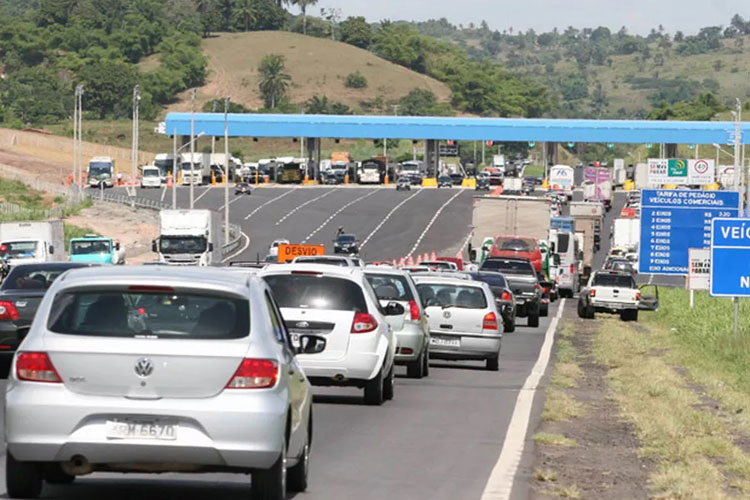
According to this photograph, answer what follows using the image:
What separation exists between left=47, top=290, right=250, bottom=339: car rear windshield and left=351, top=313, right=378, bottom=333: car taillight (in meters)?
8.32

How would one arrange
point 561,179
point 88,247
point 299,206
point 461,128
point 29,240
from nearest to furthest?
point 29,240
point 88,247
point 299,206
point 561,179
point 461,128

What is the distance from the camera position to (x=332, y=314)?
18875 millimetres

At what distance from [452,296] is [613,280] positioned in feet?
87.2

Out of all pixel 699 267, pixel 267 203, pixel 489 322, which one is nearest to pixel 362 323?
pixel 489 322

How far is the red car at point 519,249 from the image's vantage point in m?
57.8

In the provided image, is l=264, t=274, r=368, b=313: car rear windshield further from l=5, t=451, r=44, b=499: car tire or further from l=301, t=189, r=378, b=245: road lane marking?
l=301, t=189, r=378, b=245: road lane marking

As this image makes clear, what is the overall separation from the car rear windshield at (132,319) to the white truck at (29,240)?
48.4m

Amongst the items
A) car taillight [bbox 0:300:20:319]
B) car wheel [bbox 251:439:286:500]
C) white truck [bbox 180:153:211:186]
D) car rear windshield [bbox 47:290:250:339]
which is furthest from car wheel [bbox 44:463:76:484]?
white truck [bbox 180:153:211:186]

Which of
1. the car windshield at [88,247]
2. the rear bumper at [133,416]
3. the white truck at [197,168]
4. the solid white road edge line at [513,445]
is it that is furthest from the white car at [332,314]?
the white truck at [197,168]

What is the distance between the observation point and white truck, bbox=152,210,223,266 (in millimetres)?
63062

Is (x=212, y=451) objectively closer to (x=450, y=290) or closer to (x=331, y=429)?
(x=331, y=429)

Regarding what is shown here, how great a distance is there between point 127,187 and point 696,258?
241 feet

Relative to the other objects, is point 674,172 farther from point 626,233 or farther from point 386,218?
point 626,233

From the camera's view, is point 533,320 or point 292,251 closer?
point 533,320
